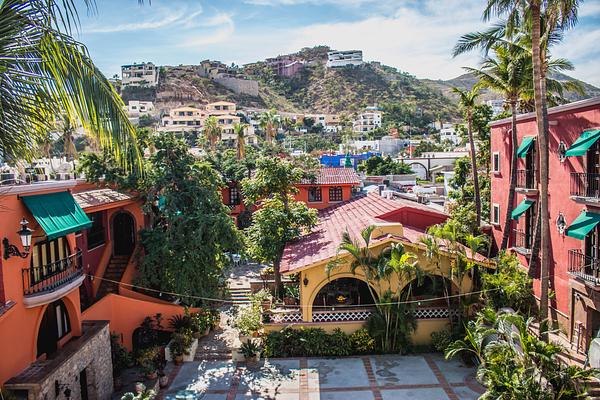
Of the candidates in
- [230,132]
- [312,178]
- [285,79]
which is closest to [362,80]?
[285,79]

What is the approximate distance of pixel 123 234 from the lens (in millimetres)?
23500

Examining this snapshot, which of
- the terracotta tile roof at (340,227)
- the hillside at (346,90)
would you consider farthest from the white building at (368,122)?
the terracotta tile roof at (340,227)

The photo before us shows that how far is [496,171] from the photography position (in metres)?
23.5

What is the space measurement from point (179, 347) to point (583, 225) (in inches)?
588

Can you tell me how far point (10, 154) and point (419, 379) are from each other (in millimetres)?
14748

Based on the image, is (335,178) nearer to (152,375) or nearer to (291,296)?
(291,296)

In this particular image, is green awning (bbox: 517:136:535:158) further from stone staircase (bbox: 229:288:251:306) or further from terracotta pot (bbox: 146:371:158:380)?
terracotta pot (bbox: 146:371:158:380)

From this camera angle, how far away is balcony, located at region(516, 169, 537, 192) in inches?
779

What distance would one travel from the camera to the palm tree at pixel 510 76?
19578 millimetres

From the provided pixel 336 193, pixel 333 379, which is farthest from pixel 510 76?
pixel 336 193

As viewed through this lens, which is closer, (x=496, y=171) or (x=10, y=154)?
(x=10, y=154)

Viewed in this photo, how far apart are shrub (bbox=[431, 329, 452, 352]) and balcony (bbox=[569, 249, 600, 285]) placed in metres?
5.02

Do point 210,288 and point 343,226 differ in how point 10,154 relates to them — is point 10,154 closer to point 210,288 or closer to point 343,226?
point 210,288

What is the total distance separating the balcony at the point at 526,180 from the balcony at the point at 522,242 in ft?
6.49
